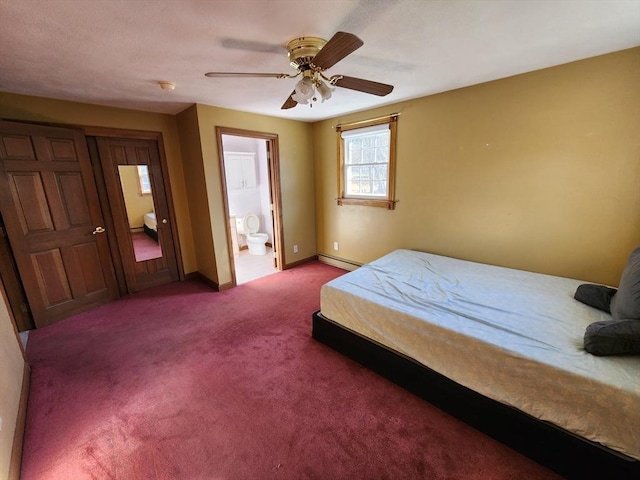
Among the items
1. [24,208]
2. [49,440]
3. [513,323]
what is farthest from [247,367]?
[24,208]

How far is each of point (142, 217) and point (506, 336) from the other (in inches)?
160

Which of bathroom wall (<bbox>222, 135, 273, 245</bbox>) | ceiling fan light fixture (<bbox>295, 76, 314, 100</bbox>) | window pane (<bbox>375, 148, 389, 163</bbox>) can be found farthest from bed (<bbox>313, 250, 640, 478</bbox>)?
bathroom wall (<bbox>222, 135, 273, 245</bbox>)

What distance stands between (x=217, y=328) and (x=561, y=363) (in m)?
2.66

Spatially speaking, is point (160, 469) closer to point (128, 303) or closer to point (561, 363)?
point (561, 363)

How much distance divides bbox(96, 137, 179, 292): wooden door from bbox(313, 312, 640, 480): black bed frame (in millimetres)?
2947

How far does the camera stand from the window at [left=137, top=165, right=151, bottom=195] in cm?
340

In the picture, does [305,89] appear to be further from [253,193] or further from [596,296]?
[253,193]

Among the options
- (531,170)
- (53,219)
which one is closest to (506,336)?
(531,170)

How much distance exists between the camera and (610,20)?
1.57 metres

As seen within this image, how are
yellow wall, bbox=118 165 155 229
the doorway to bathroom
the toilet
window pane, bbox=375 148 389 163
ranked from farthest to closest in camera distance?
the toilet, the doorway to bathroom, window pane, bbox=375 148 389 163, yellow wall, bbox=118 165 155 229

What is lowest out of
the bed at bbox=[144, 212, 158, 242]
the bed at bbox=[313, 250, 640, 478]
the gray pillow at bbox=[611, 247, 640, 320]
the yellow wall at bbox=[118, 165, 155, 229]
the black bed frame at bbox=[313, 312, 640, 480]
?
the black bed frame at bbox=[313, 312, 640, 480]

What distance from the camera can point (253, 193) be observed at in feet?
18.2

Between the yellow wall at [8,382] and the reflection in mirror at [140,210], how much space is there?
1530 millimetres

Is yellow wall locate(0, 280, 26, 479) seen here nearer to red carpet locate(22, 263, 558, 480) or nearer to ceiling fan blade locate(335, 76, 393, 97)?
red carpet locate(22, 263, 558, 480)
